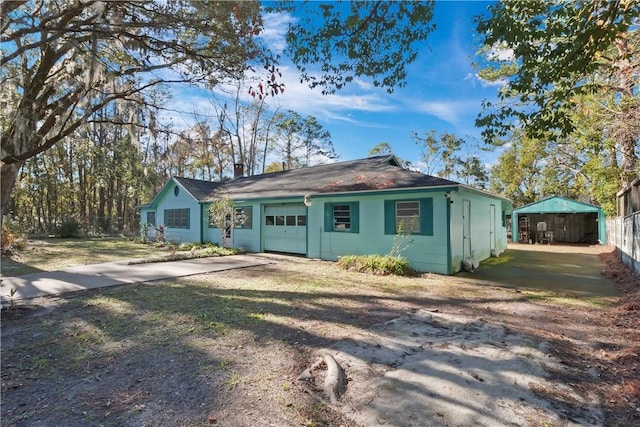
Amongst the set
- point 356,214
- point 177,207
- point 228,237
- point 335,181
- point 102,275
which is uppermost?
point 335,181

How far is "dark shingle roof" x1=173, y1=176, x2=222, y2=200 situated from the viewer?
657 inches

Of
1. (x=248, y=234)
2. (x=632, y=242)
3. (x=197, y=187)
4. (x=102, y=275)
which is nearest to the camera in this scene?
(x=102, y=275)

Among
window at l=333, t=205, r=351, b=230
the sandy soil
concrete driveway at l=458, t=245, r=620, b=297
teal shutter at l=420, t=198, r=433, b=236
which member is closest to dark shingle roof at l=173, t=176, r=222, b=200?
window at l=333, t=205, r=351, b=230

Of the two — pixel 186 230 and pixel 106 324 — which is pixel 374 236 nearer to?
pixel 106 324

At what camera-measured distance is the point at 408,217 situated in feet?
32.2

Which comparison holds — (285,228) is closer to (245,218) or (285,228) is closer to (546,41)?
(245,218)

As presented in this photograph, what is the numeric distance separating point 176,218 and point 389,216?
12.7 metres

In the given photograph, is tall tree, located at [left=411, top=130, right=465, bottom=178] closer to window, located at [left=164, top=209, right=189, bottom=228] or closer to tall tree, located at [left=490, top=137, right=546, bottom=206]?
tall tree, located at [left=490, top=137, right=546, bottom=206]

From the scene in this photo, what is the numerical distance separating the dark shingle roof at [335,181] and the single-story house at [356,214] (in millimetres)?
36

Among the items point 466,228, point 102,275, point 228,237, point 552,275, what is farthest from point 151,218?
point 552,275

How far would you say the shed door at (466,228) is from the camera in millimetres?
10109

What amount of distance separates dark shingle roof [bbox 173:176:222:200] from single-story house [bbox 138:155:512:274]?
68 mm

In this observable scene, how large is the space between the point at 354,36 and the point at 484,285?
6.45 meters

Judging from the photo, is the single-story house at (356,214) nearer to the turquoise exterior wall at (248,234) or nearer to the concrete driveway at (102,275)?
the turquoise exterior wall at (248,234)
